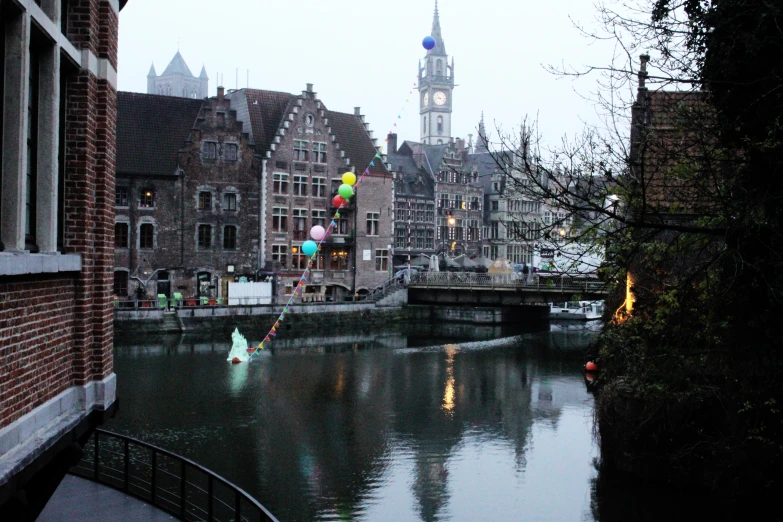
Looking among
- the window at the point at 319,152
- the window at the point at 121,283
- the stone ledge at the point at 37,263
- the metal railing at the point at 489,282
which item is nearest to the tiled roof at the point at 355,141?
the window at the point at 319,152

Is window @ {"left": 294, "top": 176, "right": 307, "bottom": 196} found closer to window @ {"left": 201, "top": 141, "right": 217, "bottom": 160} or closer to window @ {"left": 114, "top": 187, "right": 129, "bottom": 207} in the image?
window @ {"left": 201, "top": 141, "right": 217, "bottom": 160}

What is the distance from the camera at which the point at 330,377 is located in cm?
2761

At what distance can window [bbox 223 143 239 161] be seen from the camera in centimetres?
4481

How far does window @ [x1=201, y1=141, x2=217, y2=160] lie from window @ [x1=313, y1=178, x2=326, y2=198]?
6.94 metres

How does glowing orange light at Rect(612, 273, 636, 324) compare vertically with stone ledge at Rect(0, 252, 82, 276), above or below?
below

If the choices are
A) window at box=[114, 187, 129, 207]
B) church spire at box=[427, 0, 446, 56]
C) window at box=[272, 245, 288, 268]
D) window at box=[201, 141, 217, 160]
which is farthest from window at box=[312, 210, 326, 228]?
church spire at box=[427, 0, 446, 56]

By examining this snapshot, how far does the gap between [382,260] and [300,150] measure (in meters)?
9.10

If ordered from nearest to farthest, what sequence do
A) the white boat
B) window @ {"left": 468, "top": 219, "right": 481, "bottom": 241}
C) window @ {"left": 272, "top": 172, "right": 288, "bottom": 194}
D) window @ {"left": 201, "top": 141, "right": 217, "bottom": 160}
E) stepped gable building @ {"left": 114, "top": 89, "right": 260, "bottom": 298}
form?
1. stepped gable building @ {"left": 114, "top": 89, "right": 260, "bottom": 298}
2. window @ {"left": 201, "top": 141, "right": 217, "bottom": 160}
3. window @ {"left": 272, "top": 172, "right": 288, "bottom": 194}
4. the white boat
5. window @ {"left": 468, "top": 219, "right": 481, "bottom": 241}

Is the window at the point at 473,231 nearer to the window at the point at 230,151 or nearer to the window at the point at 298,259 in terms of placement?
the window at the point at 298,259

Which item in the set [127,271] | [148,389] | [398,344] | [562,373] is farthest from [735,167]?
[127,271]

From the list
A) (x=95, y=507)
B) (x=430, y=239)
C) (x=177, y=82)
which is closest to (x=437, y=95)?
(x=177, y=82)

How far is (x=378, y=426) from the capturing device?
20359 millimetres

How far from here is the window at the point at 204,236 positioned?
145 ft

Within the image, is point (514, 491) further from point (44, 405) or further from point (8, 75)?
point (8, 75)
